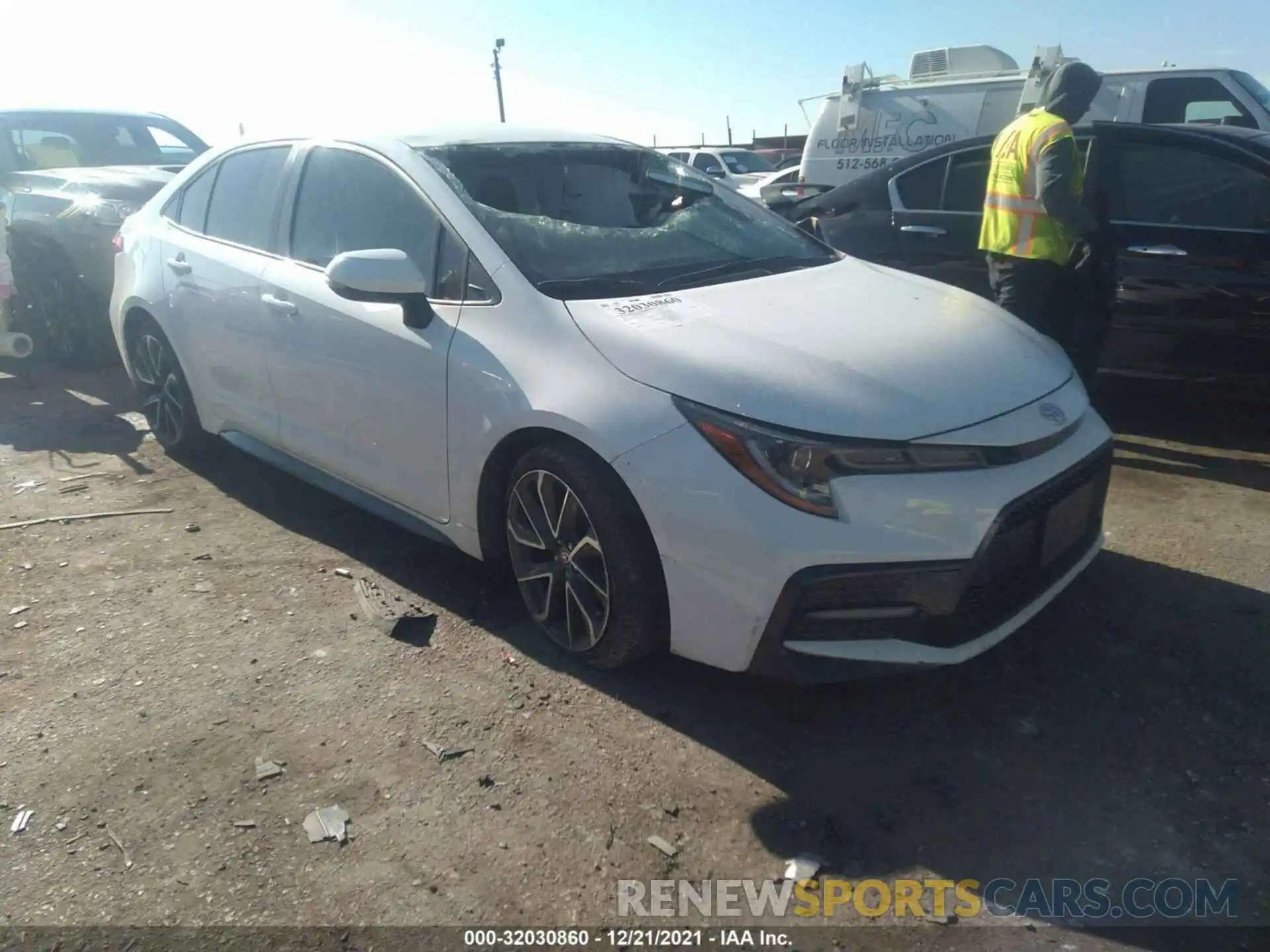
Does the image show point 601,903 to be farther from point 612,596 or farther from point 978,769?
point 978,769

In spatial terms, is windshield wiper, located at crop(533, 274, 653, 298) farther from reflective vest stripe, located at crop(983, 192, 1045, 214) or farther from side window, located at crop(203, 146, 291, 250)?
reflective vest stripe, located at crop(983, 192, 1045, 214)

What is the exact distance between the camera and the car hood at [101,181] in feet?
21.0

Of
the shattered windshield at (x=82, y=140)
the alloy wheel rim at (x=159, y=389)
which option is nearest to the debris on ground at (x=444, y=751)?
the alloy wheel rim at (x=159, y=389)

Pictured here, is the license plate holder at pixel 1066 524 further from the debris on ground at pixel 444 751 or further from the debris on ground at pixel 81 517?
the debris on ground at pixel 81 517

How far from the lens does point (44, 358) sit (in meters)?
7.29

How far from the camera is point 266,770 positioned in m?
2.64

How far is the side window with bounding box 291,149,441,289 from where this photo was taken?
3297mm

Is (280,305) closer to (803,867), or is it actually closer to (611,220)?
(611,220)

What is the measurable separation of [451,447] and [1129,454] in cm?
356

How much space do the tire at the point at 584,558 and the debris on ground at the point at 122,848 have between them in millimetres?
1275

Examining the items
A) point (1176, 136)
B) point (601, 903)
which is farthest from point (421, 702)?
point (1176, 136)

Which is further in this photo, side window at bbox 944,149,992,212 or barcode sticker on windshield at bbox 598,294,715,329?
side window at bbox 944,149,992,212

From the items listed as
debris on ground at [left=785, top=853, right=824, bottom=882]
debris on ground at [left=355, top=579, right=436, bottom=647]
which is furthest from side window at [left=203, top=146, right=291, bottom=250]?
debris on ground at [left=785, top=853, right=824, bottom=882]

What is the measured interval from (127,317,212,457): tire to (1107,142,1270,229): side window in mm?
4808
